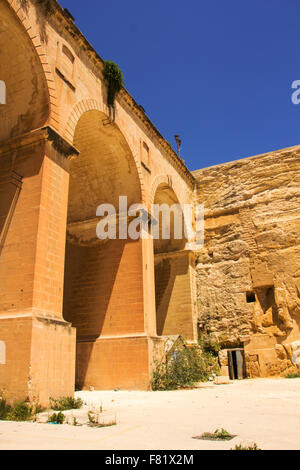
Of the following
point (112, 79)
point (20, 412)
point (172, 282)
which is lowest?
point (20, 412)

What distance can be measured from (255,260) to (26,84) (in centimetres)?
1028

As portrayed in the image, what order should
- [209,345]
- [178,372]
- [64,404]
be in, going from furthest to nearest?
[209,345] → [178,372] → [64,404]

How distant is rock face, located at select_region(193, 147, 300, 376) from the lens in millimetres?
13617

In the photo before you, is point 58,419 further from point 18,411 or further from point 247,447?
point 247,447

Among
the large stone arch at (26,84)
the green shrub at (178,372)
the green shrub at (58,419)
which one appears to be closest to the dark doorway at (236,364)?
the green shrub at (178,372)

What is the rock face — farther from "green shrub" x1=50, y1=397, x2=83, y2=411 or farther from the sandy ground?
"green shrub" x1=50, y1=397, x2=83, y2=411

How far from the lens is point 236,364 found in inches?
549

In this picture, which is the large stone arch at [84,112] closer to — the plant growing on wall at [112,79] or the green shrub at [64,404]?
the plant growing on wall at [112,79]

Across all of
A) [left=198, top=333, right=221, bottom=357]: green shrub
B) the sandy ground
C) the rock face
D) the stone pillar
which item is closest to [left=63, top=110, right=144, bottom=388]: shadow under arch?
the stone pillar

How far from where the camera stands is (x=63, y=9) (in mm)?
8883

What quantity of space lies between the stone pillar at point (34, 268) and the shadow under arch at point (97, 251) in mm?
3185

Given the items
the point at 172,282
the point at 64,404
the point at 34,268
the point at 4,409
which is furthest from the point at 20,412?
the point at 172,282

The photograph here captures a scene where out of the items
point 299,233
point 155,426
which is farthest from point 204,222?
point 155,426
